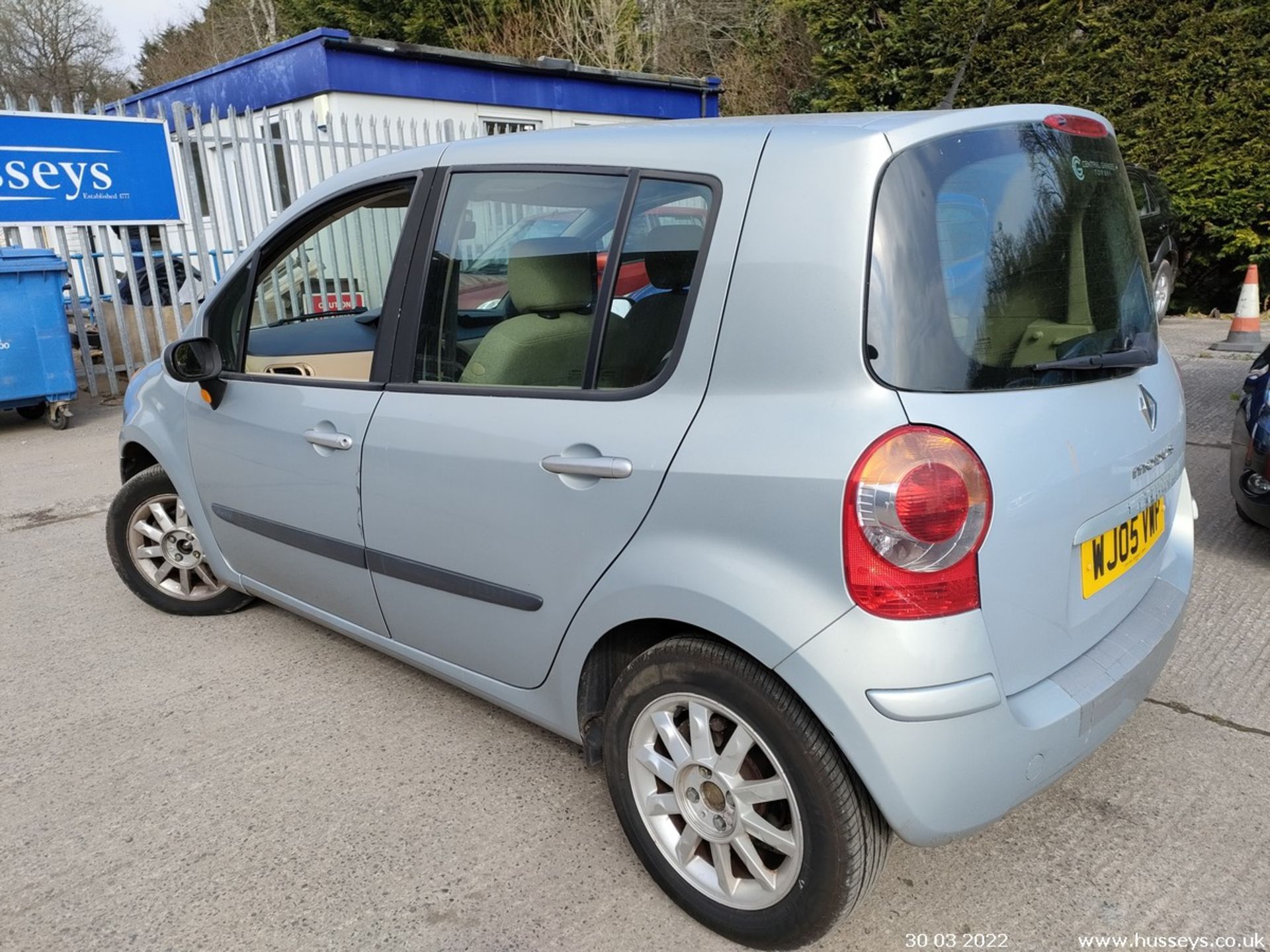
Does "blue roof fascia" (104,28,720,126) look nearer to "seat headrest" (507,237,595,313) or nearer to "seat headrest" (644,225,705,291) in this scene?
"seat headrest" (507,237,595,313)

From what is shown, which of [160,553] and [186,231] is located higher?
[186,231]

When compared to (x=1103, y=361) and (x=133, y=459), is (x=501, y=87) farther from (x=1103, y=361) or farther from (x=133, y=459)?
(x=1103, y=361)

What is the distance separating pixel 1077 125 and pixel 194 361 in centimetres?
265

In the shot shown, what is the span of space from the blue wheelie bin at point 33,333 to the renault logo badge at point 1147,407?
7.45 m

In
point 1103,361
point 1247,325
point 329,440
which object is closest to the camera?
point 1103,361

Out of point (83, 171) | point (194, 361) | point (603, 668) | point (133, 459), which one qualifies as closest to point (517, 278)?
point (603, 668)

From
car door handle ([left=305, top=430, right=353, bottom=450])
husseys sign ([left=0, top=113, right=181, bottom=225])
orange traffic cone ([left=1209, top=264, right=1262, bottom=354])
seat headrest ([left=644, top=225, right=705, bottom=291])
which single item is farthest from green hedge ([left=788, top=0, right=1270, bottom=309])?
seat headrest ([left=644, top=225, right=705, bottom=291])

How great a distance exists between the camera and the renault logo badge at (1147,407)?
2.10 m

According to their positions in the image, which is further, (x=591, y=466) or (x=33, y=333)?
(x=33, y=333)

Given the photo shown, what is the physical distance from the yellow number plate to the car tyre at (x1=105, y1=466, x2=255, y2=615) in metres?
3.11

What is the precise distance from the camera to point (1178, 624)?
2.21 m

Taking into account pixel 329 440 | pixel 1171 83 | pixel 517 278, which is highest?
pixel 1171 83

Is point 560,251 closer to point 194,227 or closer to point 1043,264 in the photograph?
point 1043,264

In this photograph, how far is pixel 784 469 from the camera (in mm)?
1737
